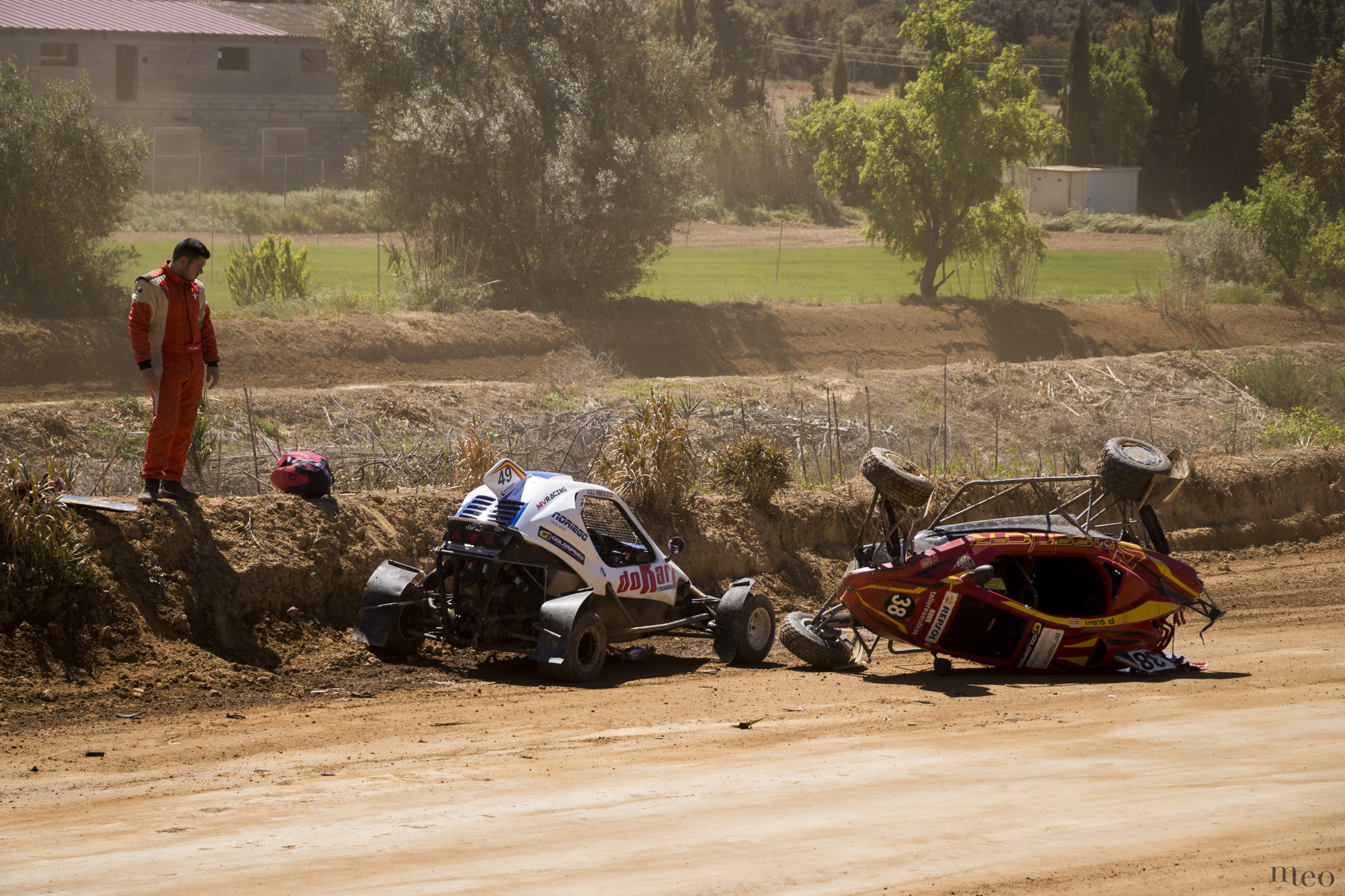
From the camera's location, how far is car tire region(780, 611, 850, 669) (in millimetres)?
11656

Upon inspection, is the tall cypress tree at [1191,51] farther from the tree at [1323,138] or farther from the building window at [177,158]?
the building window at [177,158]

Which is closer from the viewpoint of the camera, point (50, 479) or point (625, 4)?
point (50, 479)

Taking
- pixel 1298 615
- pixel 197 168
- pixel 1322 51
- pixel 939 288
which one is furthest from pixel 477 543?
pixel 1322 51

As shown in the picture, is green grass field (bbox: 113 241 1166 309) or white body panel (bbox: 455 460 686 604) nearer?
white body panel (bbox: 455 460 686 604)

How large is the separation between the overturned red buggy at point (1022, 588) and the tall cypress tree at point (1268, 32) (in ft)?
231

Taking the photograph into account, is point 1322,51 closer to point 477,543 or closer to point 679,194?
point 679,194

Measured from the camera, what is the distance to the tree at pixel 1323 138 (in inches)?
1652

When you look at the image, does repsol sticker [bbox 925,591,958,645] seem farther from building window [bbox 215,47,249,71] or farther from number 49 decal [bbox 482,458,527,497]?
building window [bbox 215,47,249,71]

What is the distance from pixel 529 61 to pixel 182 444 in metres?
24.0

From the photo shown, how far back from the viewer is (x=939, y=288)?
4034 centimetres

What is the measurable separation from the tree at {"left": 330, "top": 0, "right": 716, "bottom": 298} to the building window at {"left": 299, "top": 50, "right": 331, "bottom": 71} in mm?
27959

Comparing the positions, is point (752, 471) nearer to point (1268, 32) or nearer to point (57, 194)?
point (57, 194)

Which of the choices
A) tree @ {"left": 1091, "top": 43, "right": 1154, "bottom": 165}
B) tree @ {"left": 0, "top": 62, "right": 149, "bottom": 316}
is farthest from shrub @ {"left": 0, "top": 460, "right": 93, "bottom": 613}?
tree @ {"left": 1091, "top": 43, "right": 1154, "bottom": 165}

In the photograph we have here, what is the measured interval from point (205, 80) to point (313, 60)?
5.57m
